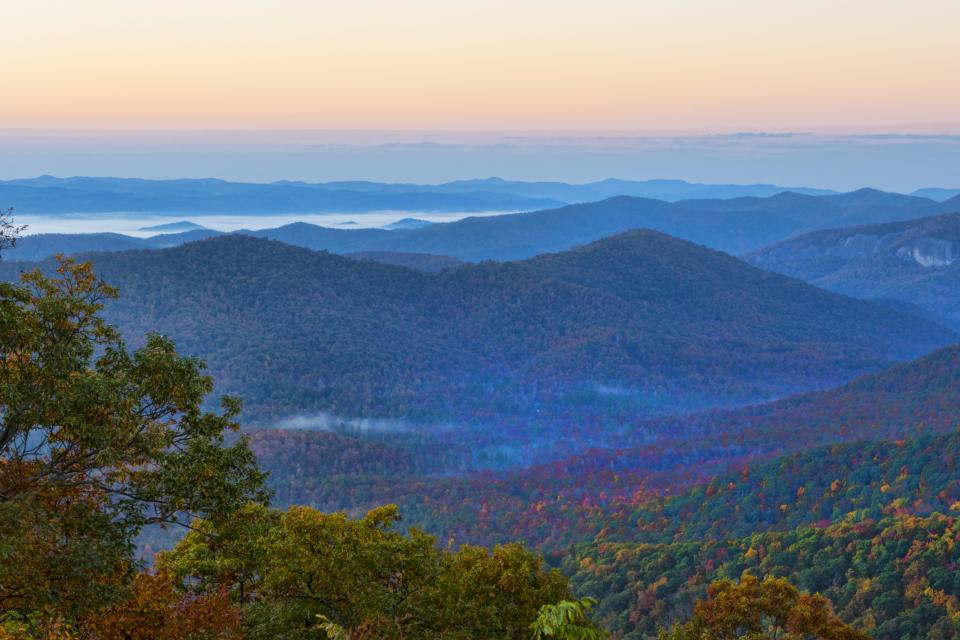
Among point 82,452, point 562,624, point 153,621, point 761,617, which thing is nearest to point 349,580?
point 153,621

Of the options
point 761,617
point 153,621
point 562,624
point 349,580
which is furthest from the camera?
point 761,617

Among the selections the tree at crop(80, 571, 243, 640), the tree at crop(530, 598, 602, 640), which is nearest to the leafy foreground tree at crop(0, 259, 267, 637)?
the tree at crop(80, 571, 243, 640)

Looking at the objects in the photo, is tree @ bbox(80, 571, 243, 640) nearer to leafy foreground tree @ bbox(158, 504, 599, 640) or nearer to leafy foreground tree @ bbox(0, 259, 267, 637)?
leafy foreground tree @ bbox(0, 259, 267, 637)

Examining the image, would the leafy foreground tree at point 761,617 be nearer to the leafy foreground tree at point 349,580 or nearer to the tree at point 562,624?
the leafy foreground tree at point 349,580

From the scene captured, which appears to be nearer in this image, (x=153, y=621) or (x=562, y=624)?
(x=153, y=621)

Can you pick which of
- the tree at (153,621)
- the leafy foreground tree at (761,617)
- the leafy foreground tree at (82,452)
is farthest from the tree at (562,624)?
the leafy foreground tree at (761,617)

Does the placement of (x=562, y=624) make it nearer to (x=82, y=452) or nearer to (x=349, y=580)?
(x=349, y=580)

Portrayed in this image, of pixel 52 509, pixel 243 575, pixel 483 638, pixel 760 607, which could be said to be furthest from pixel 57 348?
pixel 760 607
